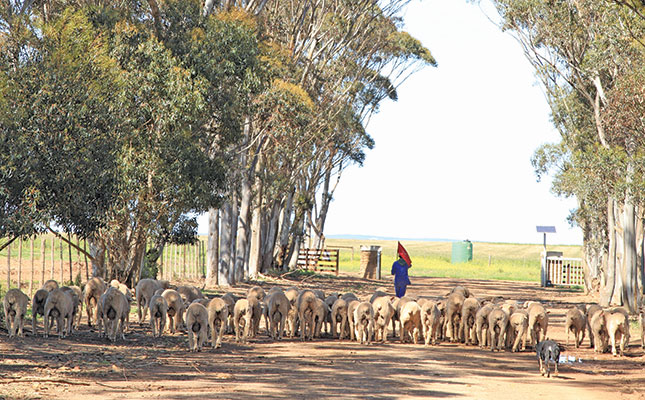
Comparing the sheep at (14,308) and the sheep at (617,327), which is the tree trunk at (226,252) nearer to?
the sheep at (14,308)

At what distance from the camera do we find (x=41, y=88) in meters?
14.5

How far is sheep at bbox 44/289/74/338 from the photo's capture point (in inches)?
578

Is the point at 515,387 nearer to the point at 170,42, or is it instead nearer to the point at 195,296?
the point at 195,296

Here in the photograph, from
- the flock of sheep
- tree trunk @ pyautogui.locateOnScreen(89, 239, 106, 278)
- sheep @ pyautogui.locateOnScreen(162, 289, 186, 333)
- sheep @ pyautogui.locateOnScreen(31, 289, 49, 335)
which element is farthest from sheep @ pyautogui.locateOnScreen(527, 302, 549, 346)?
tree trunk @ pyautogui.locateOnScreen(89, 239, 106, 278)

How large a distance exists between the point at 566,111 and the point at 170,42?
22281 millimetres

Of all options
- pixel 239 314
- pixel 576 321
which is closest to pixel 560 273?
pixel 576 321

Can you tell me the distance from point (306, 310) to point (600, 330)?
5.96 m

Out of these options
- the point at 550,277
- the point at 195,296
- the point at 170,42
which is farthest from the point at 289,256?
the point at 195,296

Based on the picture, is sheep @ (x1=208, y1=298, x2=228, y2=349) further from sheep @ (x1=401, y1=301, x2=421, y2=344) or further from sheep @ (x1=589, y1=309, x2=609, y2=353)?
sheep @ (x1=589, y1=309, x2=609, y2=353)

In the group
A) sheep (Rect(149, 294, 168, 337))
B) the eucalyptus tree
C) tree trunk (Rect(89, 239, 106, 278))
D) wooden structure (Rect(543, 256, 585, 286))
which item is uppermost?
the eucalyptus tree

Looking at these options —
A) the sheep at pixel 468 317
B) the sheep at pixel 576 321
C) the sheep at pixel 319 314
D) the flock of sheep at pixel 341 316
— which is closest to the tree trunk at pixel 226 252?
the flock of sheep at pixel 341 316

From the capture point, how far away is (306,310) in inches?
668

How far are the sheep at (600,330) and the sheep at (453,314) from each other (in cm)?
270

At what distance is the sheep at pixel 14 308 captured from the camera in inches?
551
